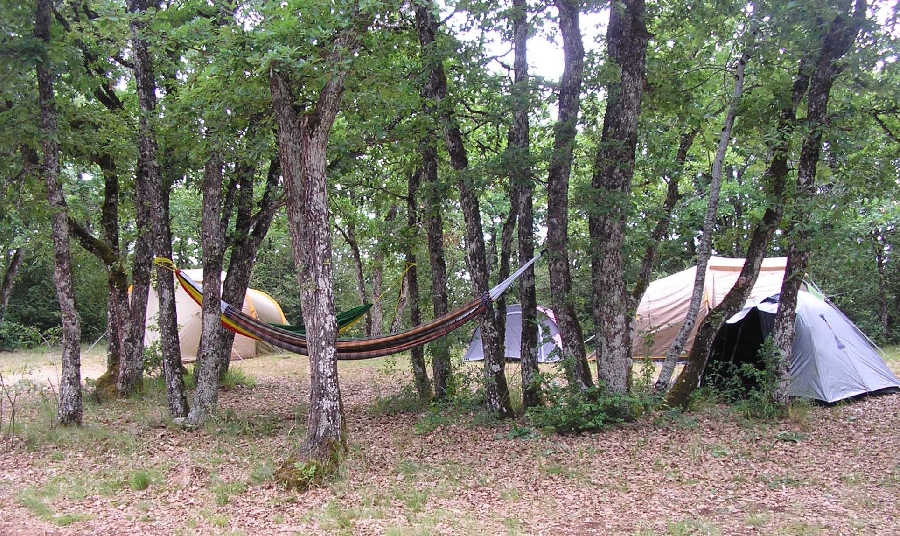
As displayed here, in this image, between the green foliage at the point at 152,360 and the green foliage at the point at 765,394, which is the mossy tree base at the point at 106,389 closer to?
the green foliage at the point at 152,360

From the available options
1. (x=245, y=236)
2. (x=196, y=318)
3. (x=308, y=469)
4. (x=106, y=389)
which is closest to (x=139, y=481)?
(x=308, y=469)

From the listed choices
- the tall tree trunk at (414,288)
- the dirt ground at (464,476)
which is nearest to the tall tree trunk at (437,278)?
the tall tree trunk at (414,288)

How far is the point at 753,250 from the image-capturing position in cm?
641

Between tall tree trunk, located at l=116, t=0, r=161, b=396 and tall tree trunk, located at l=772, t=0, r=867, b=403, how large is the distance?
556 cm

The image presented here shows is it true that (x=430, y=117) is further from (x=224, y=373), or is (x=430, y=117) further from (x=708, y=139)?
(x=224, y=373)

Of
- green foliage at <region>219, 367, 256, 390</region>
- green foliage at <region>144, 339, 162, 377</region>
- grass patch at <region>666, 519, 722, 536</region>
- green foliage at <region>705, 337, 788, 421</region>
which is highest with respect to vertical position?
green foliage at <region>144, 339, 162, 377</region>

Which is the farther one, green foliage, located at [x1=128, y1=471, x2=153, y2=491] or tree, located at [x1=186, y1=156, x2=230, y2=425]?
tree, located at [x1=186, y1=156, x2=230, y2=425]

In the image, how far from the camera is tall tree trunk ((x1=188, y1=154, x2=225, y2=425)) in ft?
19.1

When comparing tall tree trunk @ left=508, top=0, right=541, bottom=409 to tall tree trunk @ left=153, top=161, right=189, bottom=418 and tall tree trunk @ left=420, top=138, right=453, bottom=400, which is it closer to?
tall tree trunk @ left=420, top=138, right=453, bottom=400

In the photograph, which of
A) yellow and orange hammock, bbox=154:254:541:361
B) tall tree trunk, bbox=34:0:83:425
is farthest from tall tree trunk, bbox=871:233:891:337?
tall tree trunk, bbox=34:0:83:425

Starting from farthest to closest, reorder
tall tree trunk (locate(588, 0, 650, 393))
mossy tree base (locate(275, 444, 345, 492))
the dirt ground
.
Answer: tall tree trunk (locate(588, 0, 650, 393))
mossy tree base (locate(275, 444, 345, 492))
the dirt ground

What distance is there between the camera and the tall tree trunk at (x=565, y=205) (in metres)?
5.77

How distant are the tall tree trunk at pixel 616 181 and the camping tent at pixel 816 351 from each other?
1623mm

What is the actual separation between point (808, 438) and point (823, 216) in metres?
1.94
